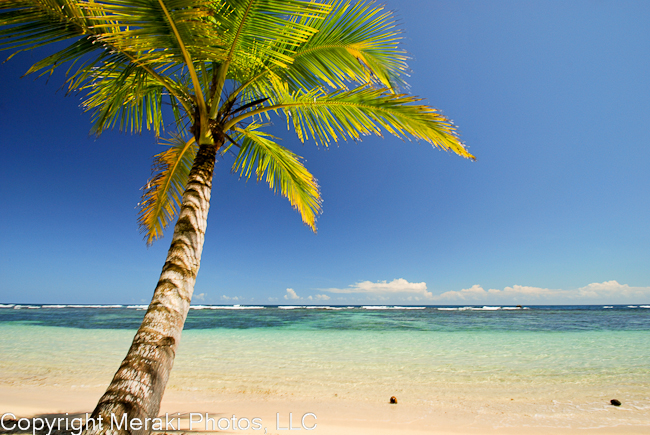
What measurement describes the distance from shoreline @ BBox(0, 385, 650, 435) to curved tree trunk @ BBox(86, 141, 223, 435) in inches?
69.7

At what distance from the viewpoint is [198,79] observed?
305 cm

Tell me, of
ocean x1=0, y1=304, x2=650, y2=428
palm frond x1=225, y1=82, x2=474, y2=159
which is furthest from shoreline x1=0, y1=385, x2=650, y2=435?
palm frond x1=225, y1=82, x2=474, y2=159

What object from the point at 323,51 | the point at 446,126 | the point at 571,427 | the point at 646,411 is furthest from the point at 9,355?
the point at 646,411

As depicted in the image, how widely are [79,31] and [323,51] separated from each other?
2231 mm

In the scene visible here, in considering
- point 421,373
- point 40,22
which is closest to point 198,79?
point 40,22

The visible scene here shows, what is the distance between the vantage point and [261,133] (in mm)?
4293

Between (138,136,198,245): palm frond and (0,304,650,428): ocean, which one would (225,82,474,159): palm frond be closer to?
(138,136,198,245): palm frond

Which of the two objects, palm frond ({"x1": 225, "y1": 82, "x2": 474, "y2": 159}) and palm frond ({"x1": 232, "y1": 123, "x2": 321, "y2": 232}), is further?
palm frond ({"x1": 232, "y1": 123, "x2": 321, "y2": 232})

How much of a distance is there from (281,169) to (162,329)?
3.04 metres

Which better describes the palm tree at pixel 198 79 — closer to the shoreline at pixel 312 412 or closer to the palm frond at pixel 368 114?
the palm frond at pixel 368 114

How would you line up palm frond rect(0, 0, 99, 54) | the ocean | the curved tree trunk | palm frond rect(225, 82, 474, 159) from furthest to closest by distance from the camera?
the ocean → palm frond rect(225, 82, 474, 159) → palm frond rect(0, 0, 99, 54) → the curved tree trunk

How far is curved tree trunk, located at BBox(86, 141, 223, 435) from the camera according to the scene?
5.13 ft

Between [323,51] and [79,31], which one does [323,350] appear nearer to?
[323,51]

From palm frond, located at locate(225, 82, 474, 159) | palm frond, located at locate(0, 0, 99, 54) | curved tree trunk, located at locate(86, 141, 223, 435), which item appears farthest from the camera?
palm frond, located at locate(225, 82, 474, 159)
